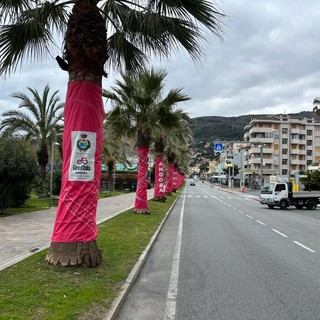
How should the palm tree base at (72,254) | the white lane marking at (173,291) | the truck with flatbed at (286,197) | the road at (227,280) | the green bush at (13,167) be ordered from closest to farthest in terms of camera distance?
the white lane marking at (173,291)
the road at (227,280)
the palm tree base at (72,254)
the green bush at (13,167)
the truck with flatbed at (286,197)

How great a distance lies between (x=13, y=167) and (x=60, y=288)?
13.4 meters

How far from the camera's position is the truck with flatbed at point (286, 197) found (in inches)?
1217

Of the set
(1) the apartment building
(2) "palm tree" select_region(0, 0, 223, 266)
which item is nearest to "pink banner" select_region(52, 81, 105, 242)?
(2) "palm tree" select_region(0, 0, 223, 266)

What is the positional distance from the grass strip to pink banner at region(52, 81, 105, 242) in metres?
0.70

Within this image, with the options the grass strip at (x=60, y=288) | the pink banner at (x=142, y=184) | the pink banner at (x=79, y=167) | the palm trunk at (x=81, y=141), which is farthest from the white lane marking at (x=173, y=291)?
the pink banner at (x=142, y=184)

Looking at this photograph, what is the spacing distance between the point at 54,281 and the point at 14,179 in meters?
13.4

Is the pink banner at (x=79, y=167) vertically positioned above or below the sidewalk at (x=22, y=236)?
above

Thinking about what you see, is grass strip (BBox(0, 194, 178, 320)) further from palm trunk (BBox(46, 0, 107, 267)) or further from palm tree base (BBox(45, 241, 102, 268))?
palm trunk (BBox(46, 0, 107, 267))

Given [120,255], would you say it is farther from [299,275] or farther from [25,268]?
[299,275]

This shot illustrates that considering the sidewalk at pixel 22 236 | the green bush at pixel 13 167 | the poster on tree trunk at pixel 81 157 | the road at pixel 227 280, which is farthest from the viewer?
the green bush at pixel 13 167

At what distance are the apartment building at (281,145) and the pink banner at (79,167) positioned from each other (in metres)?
103

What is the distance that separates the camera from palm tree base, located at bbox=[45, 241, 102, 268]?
23.9 ft

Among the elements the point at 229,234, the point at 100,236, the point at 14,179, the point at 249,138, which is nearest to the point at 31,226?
the point at 100,236

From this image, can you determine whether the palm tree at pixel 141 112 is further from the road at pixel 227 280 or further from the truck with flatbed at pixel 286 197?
the truck with flatbed at pixel 286 197
